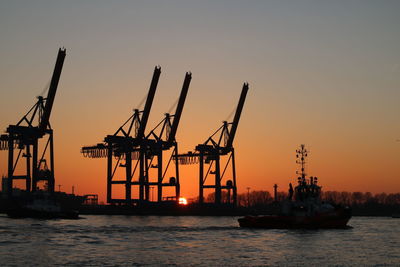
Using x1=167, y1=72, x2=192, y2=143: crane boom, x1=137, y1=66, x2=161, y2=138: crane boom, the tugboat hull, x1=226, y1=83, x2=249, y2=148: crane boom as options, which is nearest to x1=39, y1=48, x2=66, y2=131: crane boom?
x1=137, y1=66, x2=161, y2=138: crane boom

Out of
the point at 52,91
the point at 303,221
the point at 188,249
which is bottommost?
the point at 188,249

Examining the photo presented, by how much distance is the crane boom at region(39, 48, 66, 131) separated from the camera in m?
111

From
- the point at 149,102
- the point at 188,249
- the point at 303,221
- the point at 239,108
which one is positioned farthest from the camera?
the point at 239,108

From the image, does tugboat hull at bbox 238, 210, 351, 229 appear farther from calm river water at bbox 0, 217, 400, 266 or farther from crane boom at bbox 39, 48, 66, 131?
crane boom at bbox 39, 48, 66, 131

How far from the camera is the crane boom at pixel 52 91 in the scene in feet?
364

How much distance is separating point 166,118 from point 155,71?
13.5 m

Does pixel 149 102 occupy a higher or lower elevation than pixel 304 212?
higher

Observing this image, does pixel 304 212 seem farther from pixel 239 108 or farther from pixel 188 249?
pixel 239 108

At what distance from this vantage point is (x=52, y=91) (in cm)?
11400

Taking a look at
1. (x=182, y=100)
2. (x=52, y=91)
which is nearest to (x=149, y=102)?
(x=182, y=100)

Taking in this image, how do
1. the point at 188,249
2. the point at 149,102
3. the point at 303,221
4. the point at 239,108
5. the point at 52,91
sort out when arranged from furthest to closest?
the point at 239,108 < the point at 149,102 < the point at 52,91 < the point at 303,221 < the point at 188,249

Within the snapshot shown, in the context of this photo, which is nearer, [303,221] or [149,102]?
[303,221]

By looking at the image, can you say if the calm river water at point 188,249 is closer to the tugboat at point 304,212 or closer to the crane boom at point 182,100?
the tugboat at point 304,212

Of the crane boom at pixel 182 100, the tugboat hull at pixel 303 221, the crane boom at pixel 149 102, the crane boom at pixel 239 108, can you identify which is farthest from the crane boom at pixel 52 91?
the tugboat hull at pixel 303 221
